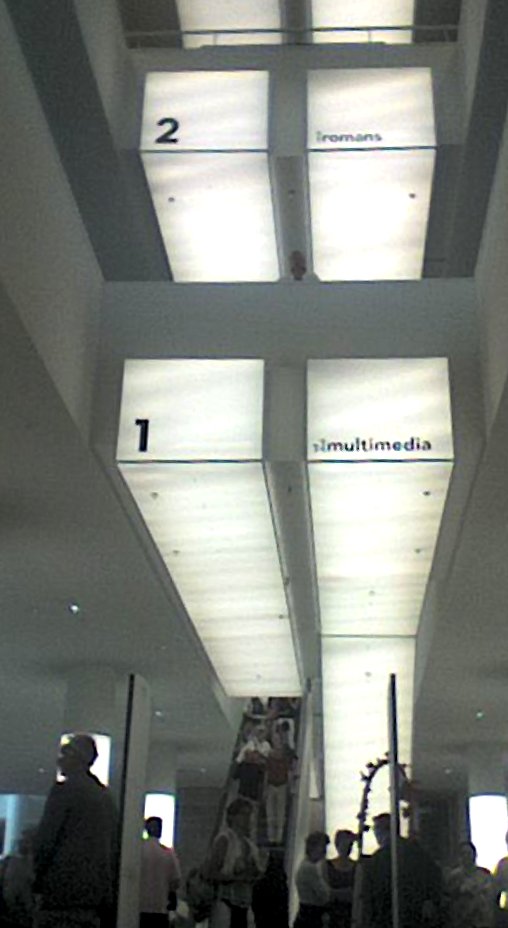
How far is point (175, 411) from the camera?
8.25 m

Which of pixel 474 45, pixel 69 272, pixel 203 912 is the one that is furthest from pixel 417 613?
pixel 69 272

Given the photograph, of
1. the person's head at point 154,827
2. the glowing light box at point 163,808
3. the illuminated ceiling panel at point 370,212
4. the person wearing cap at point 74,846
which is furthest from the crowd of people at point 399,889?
the glowing light box at point 163,808

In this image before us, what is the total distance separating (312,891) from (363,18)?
7.94m

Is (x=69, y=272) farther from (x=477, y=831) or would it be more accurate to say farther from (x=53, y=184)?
(x=477, y=831)

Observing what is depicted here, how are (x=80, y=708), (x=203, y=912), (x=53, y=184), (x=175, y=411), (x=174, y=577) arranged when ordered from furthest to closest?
(x=80, y=708) → (x=174, y=577) → (x=203, y=912) → (x=175, y=411) → (x=53, y=184)

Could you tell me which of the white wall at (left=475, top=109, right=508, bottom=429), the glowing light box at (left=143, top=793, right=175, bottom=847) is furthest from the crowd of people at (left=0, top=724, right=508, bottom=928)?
the glowing light box at (left=143, top=793, right=175, bottom=847)

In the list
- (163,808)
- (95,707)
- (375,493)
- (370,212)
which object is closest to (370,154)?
(370,212)

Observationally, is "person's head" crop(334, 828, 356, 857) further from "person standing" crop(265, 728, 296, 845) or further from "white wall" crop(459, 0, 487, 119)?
"white wall" crop(459, 0, 487, 119)

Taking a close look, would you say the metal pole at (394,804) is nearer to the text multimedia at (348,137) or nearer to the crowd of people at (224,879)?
the crowd of people at (224,879)

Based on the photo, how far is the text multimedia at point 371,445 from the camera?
809 centimetres

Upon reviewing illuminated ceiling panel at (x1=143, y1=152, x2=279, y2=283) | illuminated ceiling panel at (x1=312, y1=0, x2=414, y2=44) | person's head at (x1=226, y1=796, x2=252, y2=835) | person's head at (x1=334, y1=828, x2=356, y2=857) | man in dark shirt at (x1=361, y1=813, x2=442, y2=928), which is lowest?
man in dark shirt at (x1=361, y1=813, x2=442, y2=928)

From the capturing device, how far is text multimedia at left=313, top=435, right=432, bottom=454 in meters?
8.09

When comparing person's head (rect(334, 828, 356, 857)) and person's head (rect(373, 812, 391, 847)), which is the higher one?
person's head (rect(334, 828, 356, 857))

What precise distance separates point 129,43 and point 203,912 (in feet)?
26.3
